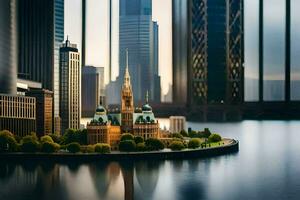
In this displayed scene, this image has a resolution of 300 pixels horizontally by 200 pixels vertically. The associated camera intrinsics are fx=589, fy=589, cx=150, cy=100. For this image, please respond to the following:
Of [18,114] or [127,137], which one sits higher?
[18,114]

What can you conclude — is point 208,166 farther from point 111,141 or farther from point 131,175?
point 111,141

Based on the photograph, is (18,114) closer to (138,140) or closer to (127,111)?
(127,111)

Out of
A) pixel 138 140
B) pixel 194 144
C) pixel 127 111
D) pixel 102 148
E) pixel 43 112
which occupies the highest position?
pixel 127 111

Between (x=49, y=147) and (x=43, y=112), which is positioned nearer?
(x=49, y=147)

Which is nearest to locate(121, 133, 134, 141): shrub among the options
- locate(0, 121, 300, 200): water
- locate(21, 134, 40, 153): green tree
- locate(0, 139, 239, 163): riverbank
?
locate(0, 139, 239, 163): riverbank

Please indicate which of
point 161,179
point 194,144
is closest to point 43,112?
point 194,144

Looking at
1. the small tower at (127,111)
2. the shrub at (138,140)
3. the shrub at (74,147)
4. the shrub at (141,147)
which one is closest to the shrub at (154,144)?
the shrub at (141,147)
